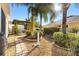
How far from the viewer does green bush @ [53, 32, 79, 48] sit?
61.9 inches

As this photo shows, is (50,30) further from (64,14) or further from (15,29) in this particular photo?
(15,29)

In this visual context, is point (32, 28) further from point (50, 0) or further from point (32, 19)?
point (50, 0)

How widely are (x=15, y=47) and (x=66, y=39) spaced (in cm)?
58

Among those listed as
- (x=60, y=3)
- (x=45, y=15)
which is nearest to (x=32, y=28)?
(x=45, y=15)

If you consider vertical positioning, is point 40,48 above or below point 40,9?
below

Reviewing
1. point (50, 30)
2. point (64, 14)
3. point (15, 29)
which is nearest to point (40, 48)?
point (50, 30)

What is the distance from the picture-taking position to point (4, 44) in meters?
1.59

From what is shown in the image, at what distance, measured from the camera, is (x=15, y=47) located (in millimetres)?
1599

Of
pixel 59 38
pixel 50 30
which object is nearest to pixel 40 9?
pixel 50 30

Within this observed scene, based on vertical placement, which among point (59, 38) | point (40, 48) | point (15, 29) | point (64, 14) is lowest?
point (40, 48)

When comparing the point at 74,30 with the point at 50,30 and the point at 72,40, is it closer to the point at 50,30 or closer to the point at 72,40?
the point at 72,40

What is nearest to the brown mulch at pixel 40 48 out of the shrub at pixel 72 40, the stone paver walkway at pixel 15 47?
the stone paver walkway at pixel 15 47

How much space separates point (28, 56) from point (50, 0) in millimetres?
673

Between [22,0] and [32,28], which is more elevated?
[22,0]
